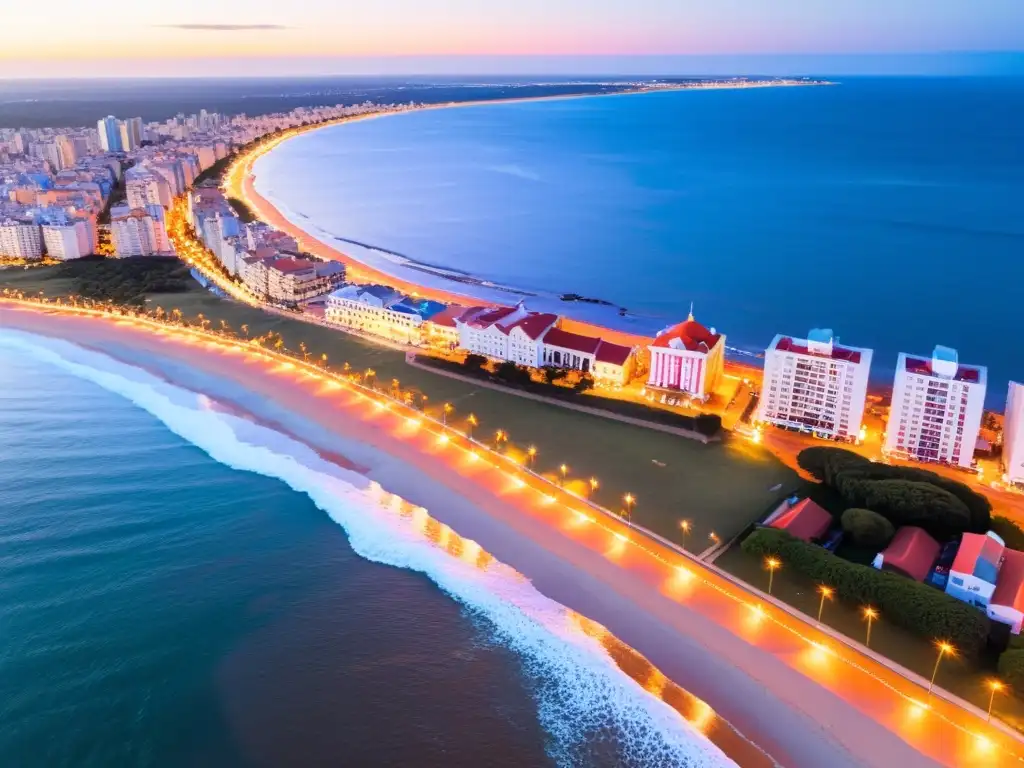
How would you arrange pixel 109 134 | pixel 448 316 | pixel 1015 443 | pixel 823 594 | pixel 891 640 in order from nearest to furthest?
1. pixel 891 640
2. pixel 823 594
3. pixel 1015 443
4. pixel 448 316
5. pixel 109 134

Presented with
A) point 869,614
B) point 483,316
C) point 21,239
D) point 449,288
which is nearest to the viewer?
point 869,614

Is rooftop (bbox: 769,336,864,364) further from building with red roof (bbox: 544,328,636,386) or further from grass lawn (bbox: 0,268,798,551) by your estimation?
building with red roof (bbox: 544,328,636,386)

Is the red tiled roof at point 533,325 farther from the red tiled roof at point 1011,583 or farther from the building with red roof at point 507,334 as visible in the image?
the red tiled roof at point 1011,583

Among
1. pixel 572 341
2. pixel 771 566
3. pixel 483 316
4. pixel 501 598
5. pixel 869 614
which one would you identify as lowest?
pixel 501 598

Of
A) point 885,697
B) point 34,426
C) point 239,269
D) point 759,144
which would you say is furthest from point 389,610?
Answer: point 759,144

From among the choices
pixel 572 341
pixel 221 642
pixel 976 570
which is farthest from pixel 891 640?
pixel 572 341

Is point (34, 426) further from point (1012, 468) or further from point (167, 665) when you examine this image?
point (1012, 468)

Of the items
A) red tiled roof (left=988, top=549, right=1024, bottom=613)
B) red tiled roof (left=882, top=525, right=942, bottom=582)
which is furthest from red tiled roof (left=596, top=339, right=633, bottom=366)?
red tiled roof (left=988, top=549, right=1024, bottom=613)

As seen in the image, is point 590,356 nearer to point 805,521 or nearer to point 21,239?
point 805,521
